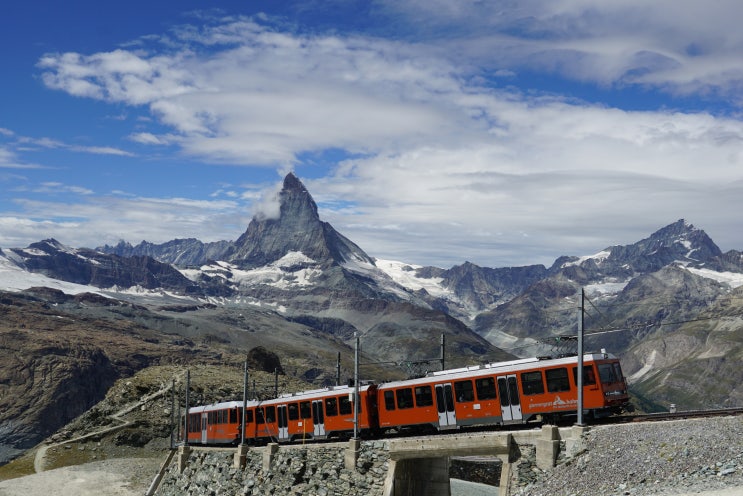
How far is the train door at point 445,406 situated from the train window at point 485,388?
7.90 feet

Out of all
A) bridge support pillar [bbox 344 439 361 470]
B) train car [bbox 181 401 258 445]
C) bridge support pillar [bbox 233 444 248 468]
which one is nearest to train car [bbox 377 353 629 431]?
bridge support pillar [bbox 344 439 361 470]

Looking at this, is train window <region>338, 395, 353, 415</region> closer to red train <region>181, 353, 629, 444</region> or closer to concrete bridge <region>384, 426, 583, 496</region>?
red train <region>181, 353, 629, 444</region>

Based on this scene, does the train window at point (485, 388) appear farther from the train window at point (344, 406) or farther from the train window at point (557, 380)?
the train window at point (344, 406)

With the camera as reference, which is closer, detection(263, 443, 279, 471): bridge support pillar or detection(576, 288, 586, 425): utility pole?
detection(576, 288, 586, 425): utility pole

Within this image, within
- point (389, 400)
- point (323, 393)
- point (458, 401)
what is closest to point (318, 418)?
point (323, 393)

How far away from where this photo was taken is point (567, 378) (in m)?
42.6

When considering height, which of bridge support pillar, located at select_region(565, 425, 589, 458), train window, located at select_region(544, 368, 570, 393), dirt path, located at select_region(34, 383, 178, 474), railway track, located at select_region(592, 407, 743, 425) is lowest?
dirt path, located at select_region(34, 383, 178, 474)

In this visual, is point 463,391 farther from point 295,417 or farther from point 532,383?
point 295,417

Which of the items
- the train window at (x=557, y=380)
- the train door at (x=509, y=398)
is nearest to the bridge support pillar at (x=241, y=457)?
the train door at (x=509, y=398)

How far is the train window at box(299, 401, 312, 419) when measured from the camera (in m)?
59.9

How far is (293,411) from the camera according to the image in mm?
61719

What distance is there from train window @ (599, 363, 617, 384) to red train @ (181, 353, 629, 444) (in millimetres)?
61

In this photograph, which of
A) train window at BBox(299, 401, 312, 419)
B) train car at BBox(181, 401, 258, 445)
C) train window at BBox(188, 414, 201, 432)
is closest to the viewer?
train window at BBox(299, 401, 312, 419)

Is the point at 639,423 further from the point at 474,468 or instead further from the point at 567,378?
the point at 474,468
